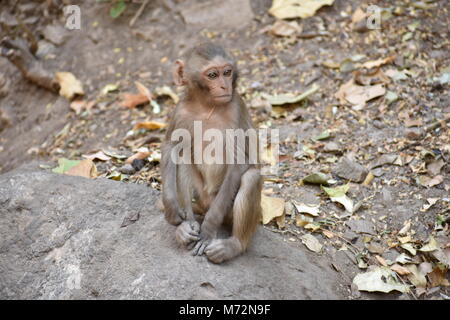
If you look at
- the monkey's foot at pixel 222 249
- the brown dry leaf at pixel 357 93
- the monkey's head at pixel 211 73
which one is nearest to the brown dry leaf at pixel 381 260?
the monkey's foot at pixel 222 249

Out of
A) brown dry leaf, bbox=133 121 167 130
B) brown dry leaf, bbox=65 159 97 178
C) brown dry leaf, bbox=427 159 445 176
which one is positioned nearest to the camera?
brown dry leaf, bbox=427 159 445 176

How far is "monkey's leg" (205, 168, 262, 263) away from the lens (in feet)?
15.3

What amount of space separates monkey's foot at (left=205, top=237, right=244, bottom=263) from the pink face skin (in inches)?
47.9

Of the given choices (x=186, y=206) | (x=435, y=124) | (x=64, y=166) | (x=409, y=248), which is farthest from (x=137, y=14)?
(x=409, y=248)

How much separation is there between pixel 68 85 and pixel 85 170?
3.13 metres

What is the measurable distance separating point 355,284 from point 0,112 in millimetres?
7114

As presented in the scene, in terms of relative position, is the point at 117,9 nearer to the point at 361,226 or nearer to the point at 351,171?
the point at 351,171

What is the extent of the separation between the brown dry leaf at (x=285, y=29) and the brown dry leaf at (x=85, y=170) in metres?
3.94

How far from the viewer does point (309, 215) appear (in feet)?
19.3

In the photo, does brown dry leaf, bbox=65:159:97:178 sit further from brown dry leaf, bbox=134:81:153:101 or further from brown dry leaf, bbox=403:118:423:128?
brown dry leaf, bbox=403:118:423:128

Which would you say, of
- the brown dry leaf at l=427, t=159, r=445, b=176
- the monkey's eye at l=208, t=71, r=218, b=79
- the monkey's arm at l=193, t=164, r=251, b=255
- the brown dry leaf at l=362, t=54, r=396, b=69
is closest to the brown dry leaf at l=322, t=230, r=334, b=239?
the monkey's arm at l=193, t=164, r=251, b=255

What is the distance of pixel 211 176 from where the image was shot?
17.2 ft

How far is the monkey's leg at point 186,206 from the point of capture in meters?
4.77

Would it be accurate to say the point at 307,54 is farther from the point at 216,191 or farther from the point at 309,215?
the point at 216,191
